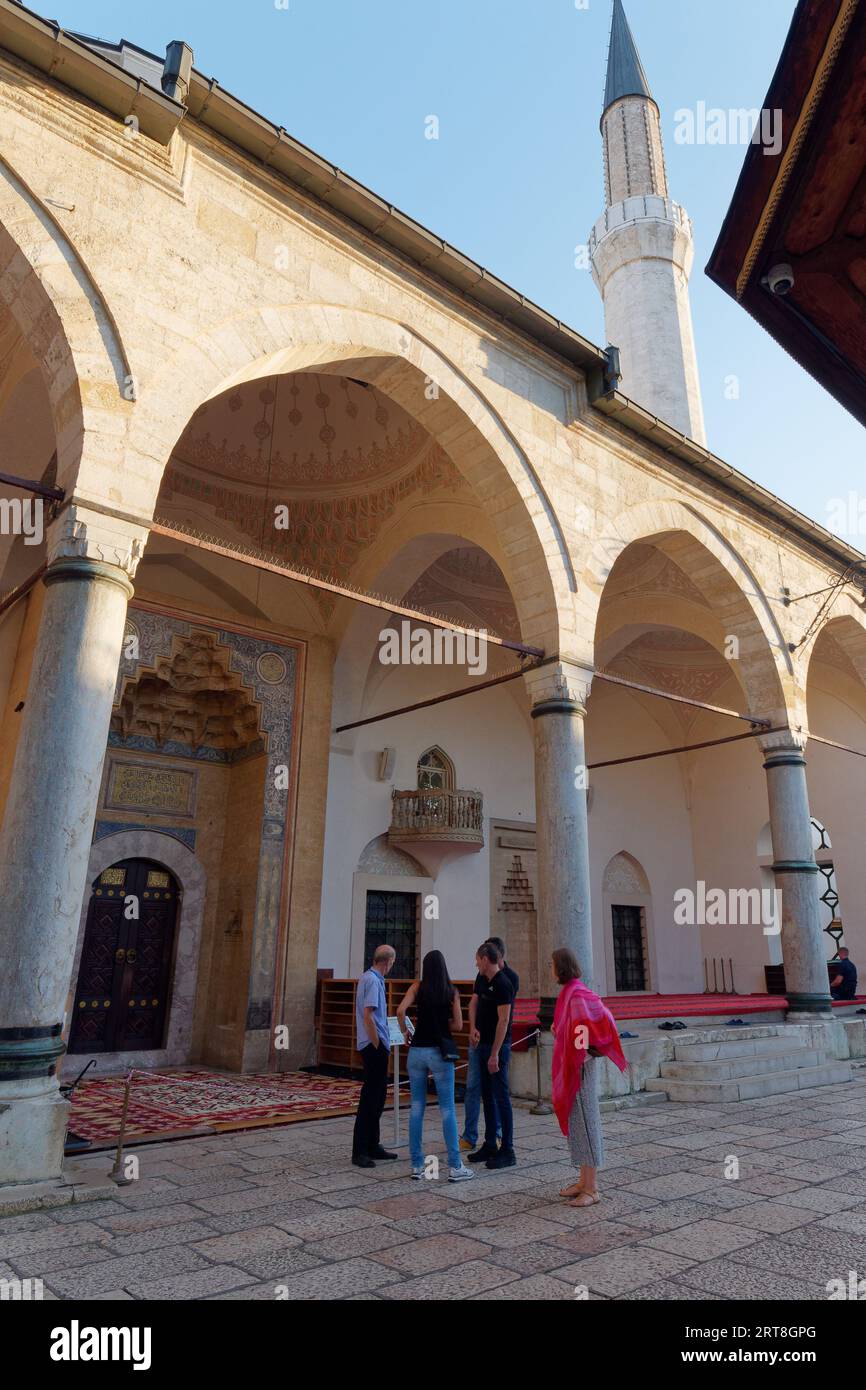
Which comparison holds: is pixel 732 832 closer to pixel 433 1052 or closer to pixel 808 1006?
pixel 808 1006

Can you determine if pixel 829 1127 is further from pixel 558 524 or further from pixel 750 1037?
pixel 558 524

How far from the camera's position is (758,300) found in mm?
2148

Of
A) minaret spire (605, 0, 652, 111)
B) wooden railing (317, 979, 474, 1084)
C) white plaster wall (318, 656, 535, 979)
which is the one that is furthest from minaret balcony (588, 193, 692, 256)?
wooden railing (317, 979, 474, 1084)

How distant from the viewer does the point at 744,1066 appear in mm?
6977

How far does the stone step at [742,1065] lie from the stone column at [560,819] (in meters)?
1.32

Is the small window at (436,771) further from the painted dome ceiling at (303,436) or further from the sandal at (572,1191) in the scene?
the sandal at (572,1191)

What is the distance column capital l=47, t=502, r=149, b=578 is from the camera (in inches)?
168

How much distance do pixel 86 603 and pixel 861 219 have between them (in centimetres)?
359

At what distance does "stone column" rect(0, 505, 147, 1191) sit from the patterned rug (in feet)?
4.61

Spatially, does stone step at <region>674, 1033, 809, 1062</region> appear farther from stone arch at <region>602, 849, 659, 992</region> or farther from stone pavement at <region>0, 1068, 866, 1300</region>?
stone arch at <region>602, 849, 659, 992</region>

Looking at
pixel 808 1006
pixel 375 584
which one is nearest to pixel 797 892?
pixel 808 1006

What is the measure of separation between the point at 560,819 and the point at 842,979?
6.60 metres

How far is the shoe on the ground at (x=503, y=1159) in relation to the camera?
4184 millimetres

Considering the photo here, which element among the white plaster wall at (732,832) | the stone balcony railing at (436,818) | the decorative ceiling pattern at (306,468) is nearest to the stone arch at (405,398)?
the decorative ceiling pattern at (306,468)
